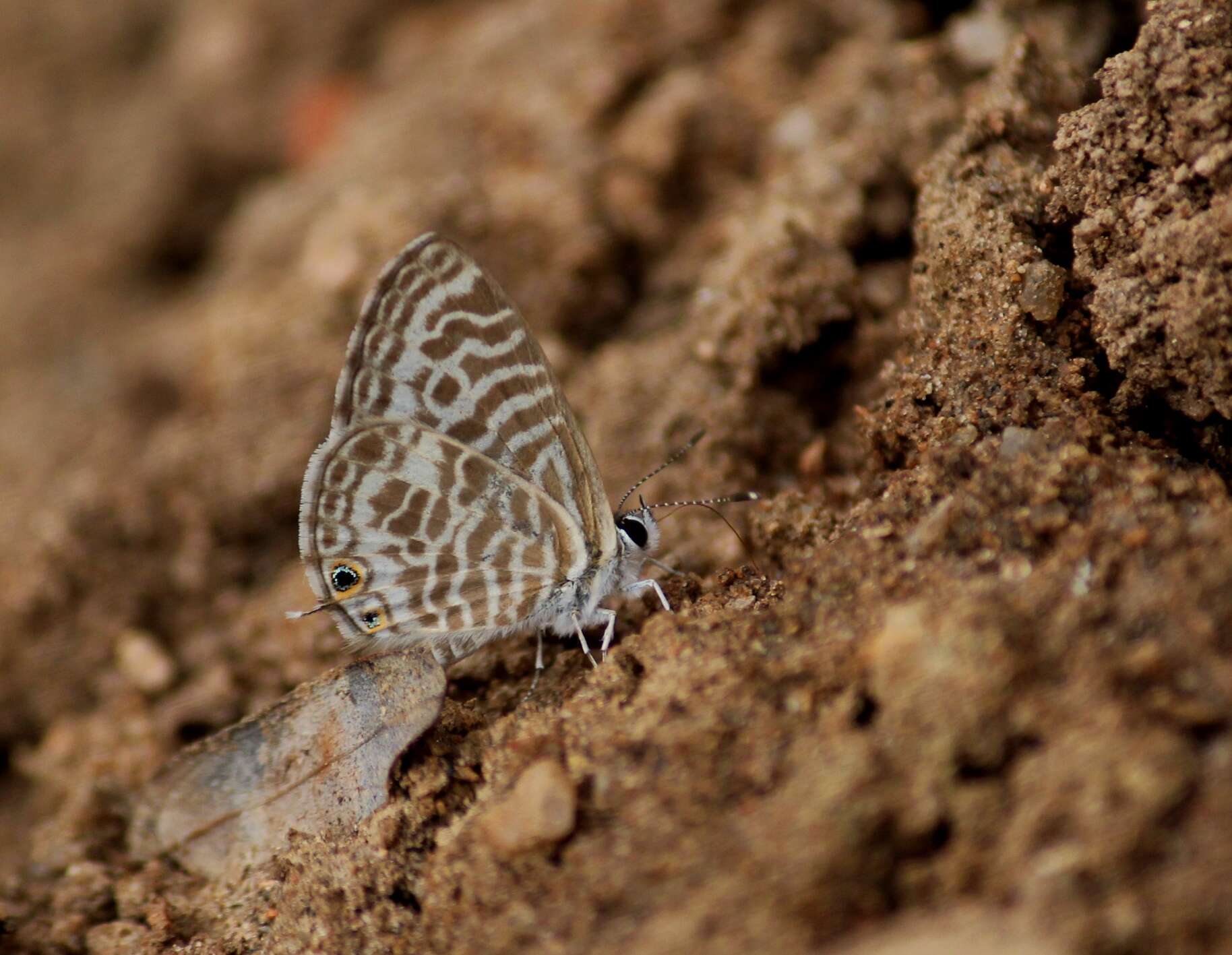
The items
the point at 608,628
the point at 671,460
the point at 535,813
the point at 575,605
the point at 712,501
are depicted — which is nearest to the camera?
the point at 535,813

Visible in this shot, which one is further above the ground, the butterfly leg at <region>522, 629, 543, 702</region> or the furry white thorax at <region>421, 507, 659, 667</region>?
the furry white thorax at <region>421, 507, 659, 667</region>

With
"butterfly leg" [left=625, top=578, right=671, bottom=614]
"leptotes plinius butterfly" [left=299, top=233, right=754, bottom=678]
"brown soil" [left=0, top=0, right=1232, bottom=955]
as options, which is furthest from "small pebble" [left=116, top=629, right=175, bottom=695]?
"butterfly leg" [left=625, top=578, right=671, bottom=614]

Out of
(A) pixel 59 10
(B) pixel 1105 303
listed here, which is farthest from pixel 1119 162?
(A) pixel 59 10

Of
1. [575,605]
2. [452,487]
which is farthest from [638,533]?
[452,487]

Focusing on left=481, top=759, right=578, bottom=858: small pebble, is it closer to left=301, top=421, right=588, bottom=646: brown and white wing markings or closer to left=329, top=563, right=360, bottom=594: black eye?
left=301, top=421, right=588, bottom=646: brown and white wing markings

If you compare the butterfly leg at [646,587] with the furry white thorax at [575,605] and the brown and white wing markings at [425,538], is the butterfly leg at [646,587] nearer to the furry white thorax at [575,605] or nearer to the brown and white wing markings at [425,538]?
the furry white thorax at [575,605]

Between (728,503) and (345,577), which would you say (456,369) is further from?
(728,503)

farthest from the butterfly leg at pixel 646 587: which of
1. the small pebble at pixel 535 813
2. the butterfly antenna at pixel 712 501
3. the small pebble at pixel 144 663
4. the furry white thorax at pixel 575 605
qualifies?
the small pebble at pixel 144 663

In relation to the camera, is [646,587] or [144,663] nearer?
[646,587]
